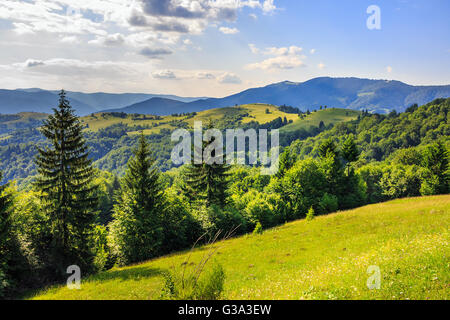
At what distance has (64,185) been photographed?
27.7 metres

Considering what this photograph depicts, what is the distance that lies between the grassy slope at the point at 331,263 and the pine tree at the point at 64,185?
651cm

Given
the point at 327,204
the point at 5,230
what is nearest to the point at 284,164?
the point at 327,204

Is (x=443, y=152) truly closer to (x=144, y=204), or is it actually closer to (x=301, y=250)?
(x=301, y=250)

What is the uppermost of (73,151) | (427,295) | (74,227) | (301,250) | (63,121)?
(63,121)

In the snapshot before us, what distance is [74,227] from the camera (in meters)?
28.7

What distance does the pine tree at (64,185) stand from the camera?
89.6 feet

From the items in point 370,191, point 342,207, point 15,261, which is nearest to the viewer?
point 15,261

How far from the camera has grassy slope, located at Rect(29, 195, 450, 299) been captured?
30.8ft

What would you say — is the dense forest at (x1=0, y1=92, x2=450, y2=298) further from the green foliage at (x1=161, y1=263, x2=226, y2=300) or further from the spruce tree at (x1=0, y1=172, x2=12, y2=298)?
the green foliage at (x1=161, y1=263, x2=226, y2=300)

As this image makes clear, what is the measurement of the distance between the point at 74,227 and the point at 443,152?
265ft

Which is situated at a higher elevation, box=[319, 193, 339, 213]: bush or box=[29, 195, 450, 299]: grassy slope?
box=[29, 195, 450, 299]: grassy slope

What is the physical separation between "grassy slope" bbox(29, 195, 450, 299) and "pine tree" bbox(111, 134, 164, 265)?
467 centimetres

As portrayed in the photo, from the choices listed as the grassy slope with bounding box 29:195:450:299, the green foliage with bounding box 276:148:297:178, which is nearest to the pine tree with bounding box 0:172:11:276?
the grassy slope with bounding box 29:195:450:299
